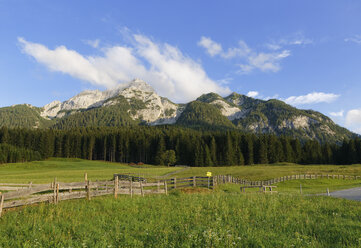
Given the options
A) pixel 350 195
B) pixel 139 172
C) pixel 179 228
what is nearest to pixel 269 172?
pixel 350 195

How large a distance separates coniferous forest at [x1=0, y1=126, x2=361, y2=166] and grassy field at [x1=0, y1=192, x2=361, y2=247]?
91.3 m

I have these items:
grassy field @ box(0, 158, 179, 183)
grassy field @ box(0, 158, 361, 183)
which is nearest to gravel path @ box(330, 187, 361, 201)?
grassy field @ box(0, 158, 361, 183)

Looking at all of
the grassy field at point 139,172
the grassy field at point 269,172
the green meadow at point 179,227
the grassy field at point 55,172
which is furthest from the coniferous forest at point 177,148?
the green meadow at point 179,227

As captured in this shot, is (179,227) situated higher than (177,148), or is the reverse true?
(177,148)

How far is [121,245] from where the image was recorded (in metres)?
7.94

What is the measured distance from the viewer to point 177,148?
117m

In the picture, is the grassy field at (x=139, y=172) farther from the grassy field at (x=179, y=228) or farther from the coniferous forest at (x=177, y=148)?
the grassy field at (x=179, y=228)

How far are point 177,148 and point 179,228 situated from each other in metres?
108

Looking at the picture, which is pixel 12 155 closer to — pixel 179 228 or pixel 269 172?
pixel 269 172

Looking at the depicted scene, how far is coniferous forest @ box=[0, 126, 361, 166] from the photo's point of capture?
103500 mm

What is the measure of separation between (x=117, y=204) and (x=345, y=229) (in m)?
12.3

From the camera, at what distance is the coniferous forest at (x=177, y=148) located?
340 ft

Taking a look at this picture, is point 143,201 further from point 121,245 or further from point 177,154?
point 177,154

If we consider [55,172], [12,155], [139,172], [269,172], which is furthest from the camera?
[12,155]
